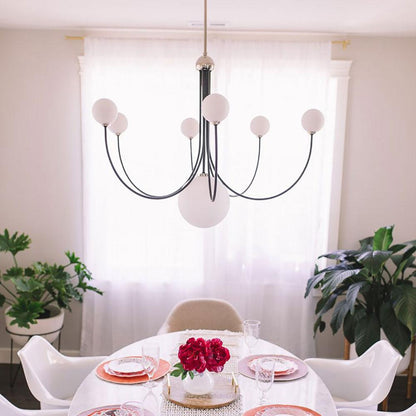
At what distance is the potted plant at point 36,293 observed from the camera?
3.19 metres

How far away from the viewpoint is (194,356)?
1.78 meters

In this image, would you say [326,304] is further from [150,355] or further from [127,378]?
[150,355]

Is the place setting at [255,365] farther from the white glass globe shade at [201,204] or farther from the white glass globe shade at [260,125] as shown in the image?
the white glass globe shade at [260,125]

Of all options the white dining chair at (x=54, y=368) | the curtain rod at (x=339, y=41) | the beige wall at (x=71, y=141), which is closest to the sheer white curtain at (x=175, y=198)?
the curtain rod at (x=339, y=41)

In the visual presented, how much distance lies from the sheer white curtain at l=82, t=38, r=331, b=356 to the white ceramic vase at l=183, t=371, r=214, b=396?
5.96ft

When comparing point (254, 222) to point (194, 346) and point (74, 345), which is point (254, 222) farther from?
point (194, 346)

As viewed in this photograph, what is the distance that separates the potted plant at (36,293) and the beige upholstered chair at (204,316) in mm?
736

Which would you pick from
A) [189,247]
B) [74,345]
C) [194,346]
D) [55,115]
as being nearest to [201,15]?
[55,115]

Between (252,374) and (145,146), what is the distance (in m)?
1.99

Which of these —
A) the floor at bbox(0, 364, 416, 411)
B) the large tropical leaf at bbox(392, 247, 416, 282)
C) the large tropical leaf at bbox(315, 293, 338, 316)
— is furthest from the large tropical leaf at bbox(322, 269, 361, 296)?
the floor at bbox(0, 364, 416, 411)

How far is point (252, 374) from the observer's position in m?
2.12

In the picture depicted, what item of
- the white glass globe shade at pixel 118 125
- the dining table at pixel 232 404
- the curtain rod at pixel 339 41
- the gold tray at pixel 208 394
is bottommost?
the dining table at pixel 232 404

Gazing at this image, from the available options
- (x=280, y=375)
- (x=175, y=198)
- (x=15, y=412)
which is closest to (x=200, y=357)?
(x=280, y=375)

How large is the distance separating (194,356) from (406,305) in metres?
1.67
